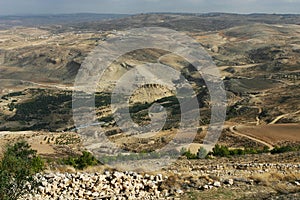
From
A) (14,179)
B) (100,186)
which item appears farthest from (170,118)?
(14,179)

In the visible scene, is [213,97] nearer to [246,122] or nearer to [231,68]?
[246,122]

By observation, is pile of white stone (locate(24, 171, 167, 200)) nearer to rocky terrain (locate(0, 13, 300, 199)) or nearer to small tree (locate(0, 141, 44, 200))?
rocky terrain (locate(0, 13, 300, 199))

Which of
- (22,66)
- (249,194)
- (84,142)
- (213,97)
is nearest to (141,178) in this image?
(249,194)

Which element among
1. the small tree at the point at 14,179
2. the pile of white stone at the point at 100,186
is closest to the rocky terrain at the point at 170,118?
the pile of white stone at the point at 100,186

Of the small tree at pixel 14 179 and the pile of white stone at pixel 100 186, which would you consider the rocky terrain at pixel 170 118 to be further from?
the small tree at pixel 14 179

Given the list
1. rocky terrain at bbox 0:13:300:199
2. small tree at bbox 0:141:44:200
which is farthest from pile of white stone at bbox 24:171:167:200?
small tree at bbox 0:141:44:200

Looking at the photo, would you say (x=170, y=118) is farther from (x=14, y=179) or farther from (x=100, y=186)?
(x=14, y=179)
